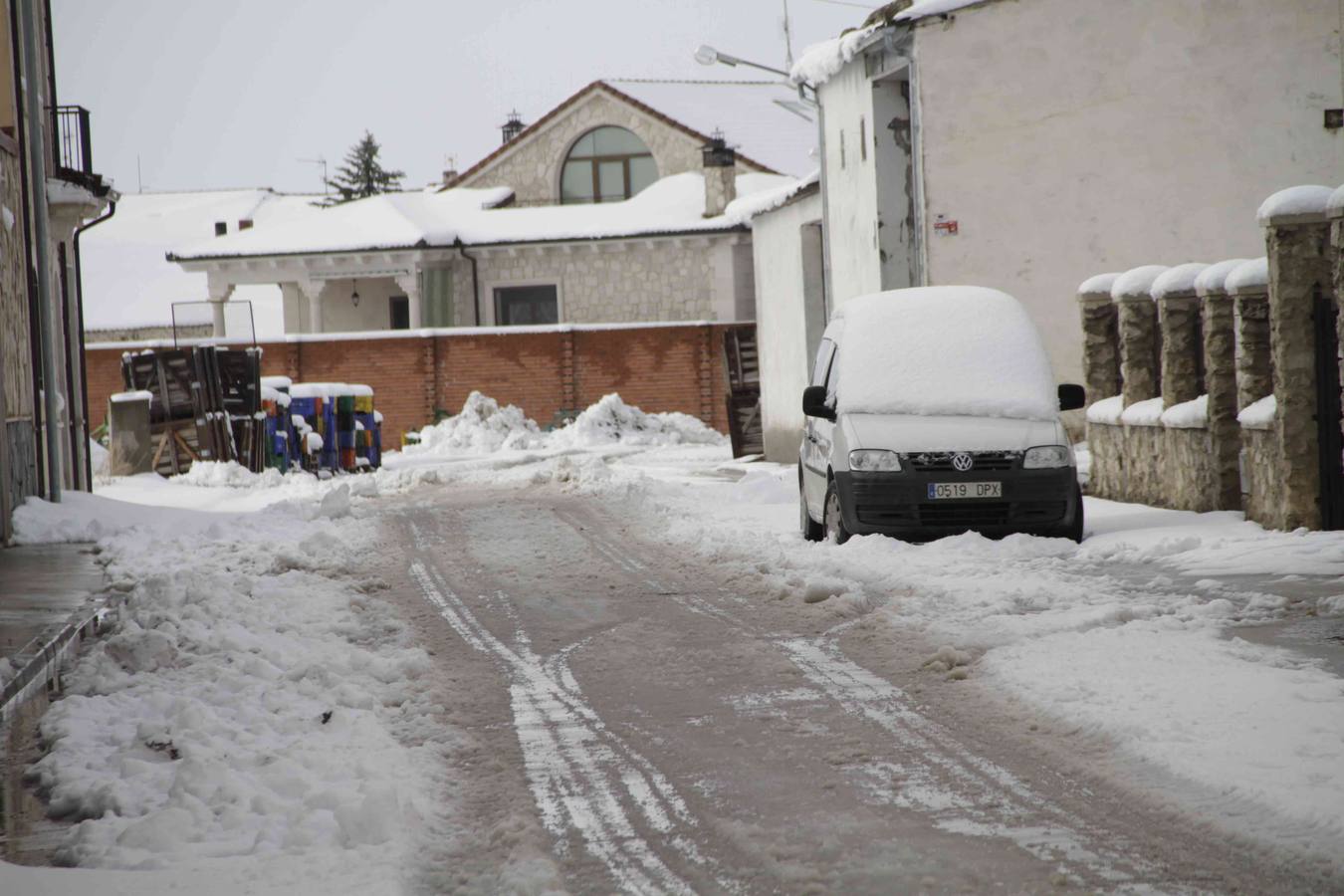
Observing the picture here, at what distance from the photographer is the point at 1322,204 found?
11031mm

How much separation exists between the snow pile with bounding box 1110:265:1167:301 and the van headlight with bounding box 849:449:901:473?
162 inches

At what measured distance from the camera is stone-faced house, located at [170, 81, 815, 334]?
4231cm

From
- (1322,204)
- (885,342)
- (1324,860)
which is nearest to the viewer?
(1324,860)

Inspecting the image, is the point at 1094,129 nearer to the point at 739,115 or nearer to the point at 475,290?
the point at 475,290

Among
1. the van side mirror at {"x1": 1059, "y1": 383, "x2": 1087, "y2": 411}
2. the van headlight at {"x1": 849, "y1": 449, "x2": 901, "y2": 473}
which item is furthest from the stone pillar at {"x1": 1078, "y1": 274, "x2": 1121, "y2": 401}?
the van headlight at {"x1": 849, "y1": 449, "x2": 901, "y2": 473}

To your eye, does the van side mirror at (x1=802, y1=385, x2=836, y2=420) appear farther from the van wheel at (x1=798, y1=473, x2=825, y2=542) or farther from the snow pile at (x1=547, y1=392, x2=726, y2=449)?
the snow pile at (x1=547, y1=392, x2=726, y2=449)

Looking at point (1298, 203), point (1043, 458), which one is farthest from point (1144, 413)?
point (1298, 203)

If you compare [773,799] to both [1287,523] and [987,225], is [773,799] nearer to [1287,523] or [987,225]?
[1287,523]

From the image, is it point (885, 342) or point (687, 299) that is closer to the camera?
point (885, 342)

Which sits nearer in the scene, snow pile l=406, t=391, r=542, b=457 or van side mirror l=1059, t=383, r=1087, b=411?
van side mirror l=1059, t=383, r=1087, b=411

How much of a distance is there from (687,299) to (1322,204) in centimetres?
3201

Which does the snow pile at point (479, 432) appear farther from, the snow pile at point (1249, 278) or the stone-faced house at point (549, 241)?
the snow pile at point (1249, 278)

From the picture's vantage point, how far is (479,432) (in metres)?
34.6

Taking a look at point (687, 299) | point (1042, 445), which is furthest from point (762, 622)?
point (687, 299)
